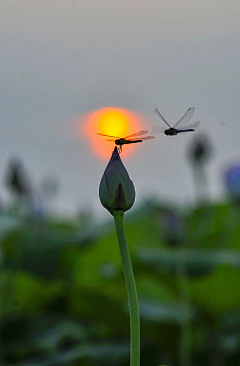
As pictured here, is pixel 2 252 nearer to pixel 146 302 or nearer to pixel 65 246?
pixel 65 246

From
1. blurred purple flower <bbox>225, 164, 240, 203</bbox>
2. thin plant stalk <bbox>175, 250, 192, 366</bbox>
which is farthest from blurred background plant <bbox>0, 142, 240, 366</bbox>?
blurred purple flower <bbox>225, 164, 240, 203</bbox>

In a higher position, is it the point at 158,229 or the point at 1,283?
the point at 158,229

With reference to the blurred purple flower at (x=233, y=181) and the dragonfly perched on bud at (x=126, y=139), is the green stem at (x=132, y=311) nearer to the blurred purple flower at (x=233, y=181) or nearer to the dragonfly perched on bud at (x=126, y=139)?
the dragonfly perched on bud at (x=126, y=139)

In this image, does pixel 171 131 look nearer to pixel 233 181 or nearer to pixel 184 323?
pixel 184 323

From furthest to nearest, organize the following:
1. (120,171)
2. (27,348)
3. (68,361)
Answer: (27,348)
(68,361)
(120,171)

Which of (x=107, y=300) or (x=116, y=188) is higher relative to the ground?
(x=116, y=188)

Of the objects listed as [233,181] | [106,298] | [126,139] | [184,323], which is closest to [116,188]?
[126,139]

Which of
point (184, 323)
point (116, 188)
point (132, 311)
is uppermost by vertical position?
point (116, 188)

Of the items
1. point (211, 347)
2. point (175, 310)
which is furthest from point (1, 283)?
point (211, 347)

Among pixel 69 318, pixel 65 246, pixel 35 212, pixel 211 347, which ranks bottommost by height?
pixel 211 347
